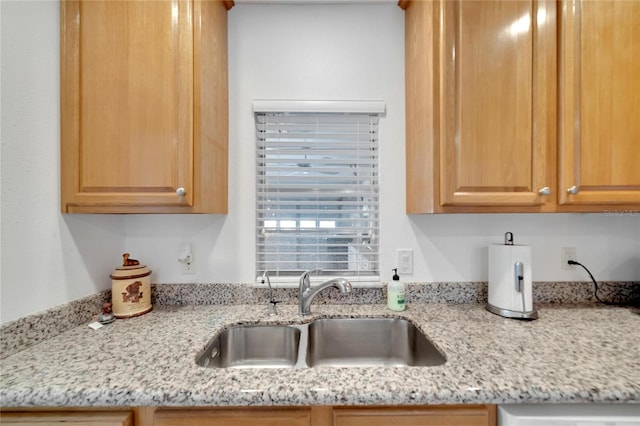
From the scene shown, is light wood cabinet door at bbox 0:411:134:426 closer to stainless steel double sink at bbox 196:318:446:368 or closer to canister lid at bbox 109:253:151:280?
stainless steel double sink at bbox 196:318:446:368

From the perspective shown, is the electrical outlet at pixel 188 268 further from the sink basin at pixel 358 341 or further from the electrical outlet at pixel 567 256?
the electrical outlet at pixel 567 256

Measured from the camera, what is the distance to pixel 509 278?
113 centimetres

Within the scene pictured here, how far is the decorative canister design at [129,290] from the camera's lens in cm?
115

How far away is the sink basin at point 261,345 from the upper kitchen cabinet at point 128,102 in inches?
24.4

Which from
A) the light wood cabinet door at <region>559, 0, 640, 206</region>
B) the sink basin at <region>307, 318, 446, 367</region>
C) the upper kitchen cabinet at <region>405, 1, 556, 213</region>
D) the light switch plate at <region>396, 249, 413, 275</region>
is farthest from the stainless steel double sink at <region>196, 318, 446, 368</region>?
the light wood cabinet door at <region>559, 0, 640, 206</region>

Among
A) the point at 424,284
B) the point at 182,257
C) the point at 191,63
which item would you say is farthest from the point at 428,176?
the point at 182,257

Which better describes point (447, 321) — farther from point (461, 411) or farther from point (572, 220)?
point (572, 220)

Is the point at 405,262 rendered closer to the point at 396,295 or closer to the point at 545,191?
the point at 396,295

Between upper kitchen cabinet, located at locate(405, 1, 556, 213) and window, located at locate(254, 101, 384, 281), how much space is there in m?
0.41

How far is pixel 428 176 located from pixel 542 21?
29.6 inches

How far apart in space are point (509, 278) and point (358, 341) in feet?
2.39

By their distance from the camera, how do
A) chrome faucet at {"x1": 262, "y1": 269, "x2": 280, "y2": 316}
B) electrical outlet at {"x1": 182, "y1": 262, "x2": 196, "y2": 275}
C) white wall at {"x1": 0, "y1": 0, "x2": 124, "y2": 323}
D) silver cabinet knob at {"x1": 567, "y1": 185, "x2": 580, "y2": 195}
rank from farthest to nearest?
electrical outlet at {"x1": 182, "y1": 262, "x2": 196, "y2": 275} → chrome faucet at {"x1": 262, "y1": 269, "x2": 280, "y2": 316} → silver cabinet knob at {"x1": 567, "y1": 185, "x2": 580, "y2": 195} → white wall at {"x1": 0, "y1": 0, "x2": 124, "y2": 323}

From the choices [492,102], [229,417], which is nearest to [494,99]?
[492,102]

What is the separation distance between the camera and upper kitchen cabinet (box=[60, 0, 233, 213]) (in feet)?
3.31
